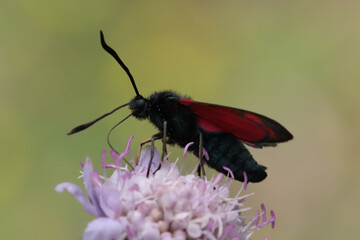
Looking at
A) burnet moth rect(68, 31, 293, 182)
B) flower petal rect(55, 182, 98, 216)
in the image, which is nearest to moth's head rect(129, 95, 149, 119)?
burnet moth rect(68, 31, 293, 182)

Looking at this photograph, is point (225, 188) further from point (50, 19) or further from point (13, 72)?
point (50, 19)

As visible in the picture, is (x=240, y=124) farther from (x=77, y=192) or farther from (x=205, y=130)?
(x=77, y=192)

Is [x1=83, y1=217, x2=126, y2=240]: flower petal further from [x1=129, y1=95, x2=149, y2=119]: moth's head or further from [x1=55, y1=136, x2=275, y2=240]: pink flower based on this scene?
[x1=129, y1=95, x2=149, y2=119]: moth's head

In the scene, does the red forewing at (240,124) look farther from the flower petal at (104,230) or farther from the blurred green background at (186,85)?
the blurred green background at (186,85)

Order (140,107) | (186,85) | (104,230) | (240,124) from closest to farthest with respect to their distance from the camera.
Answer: (104,230) < (240,124) < (140,107) < (186,85)

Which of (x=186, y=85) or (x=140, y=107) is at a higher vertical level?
(x=186, y=85)

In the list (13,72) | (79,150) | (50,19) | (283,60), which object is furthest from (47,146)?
(283,60)

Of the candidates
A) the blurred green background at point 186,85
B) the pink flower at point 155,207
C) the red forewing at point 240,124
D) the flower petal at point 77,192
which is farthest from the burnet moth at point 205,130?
the blurred green background at point 186,85

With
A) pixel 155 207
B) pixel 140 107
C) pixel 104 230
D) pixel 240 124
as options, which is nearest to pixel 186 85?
pixel 140 107

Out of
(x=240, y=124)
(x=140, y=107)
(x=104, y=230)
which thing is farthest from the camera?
(x=140, y=107)
